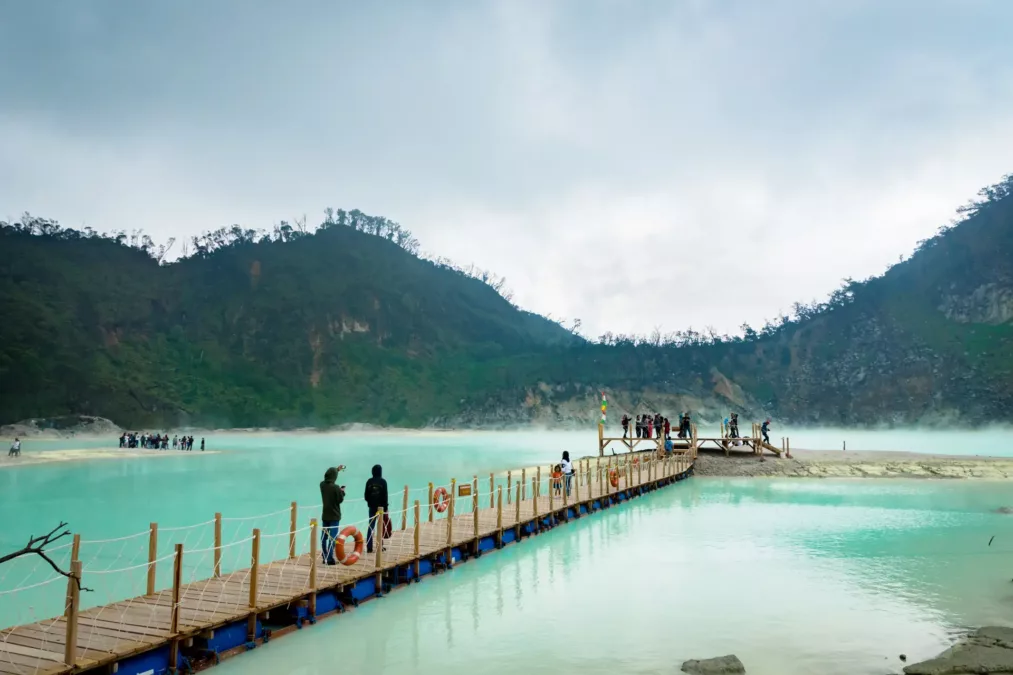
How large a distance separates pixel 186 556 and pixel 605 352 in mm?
102946

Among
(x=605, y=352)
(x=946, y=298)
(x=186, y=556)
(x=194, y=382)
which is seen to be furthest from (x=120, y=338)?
(x=946, y=298)

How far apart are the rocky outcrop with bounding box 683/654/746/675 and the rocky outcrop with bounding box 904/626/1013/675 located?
6.98 ft

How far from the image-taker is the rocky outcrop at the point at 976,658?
354 inches

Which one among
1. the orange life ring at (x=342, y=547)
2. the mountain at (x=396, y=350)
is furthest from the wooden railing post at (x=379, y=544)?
the mountain at (x=396, y=350)

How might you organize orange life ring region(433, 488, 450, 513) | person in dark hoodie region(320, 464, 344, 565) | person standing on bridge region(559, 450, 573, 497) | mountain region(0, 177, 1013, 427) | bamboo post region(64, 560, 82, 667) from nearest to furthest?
bamboo post region(64, 560, 82, 667) < person in dark hoodie region(320, 464, 344, 565) < orange life ring region(433, 488, 450, 513) < person standing on bridge region(559, 450, 573, 497) < mountain region(0, 177, 1013, 427)

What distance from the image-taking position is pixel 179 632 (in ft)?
28.2

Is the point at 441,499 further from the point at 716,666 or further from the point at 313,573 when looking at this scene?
the point at 716,666

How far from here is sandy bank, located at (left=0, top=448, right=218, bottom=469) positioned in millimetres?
44250

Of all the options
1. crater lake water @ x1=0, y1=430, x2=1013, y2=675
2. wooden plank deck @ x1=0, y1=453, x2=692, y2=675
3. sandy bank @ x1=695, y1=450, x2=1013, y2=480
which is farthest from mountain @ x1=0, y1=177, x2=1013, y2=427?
wooden plank deck @ x1=0, y1=453, x2=692, y2=675

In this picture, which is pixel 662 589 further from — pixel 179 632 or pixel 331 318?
pixel 331 318

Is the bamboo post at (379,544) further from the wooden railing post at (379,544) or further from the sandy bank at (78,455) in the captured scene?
the sandy bank at (78,455)

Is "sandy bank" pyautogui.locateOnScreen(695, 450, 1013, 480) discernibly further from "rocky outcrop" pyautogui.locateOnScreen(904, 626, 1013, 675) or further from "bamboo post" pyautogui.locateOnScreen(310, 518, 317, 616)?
"bamboo post" pyautogui.locateOnScreen(310, 518, 317, 616)

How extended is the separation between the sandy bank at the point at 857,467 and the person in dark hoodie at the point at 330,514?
1137 inches

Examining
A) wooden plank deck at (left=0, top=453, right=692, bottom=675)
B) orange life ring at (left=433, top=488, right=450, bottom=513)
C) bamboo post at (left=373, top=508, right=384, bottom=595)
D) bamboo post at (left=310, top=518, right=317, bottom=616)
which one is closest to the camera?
wooden plank deck at (left=0, top=453, right=692, bottom=675)
